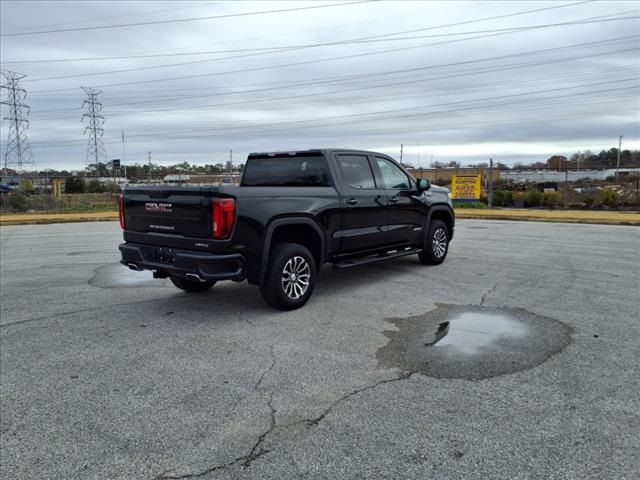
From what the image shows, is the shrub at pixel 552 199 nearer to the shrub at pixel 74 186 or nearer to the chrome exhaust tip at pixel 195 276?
the chrome exhaust tip at pixel 195 276

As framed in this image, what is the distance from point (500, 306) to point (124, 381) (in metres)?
4.40

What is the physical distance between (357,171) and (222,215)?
2712mm

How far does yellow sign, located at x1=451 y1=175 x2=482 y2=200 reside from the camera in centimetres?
2391

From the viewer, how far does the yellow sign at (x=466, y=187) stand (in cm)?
2391

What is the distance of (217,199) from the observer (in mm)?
5773

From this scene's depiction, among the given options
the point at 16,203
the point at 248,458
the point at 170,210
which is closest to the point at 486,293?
the point at 170,210

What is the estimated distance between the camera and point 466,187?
2425 centimetres

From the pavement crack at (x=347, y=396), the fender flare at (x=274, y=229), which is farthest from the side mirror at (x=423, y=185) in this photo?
the pavement crack at (x=347, y=396)

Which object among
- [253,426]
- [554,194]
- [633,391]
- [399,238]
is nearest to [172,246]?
[253,426]

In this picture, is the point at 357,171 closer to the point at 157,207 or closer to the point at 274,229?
the point at 274,229

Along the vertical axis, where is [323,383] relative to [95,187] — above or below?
below

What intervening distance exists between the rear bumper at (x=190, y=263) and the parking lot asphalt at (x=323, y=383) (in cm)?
58

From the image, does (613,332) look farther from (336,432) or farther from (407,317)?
(336,432)

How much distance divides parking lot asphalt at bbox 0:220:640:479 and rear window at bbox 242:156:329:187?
156 centimetres
